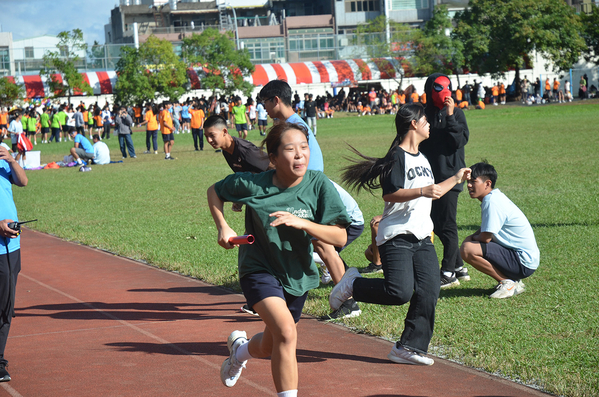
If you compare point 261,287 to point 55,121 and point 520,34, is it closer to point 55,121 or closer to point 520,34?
point 55,121

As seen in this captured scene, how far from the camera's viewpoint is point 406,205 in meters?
5.01

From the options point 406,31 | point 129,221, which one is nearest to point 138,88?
point 406,31

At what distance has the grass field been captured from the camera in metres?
4.98

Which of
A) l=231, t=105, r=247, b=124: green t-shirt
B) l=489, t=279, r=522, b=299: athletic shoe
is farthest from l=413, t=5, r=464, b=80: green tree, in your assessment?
l=489, t=279, r=522, b=299: athletic shoe

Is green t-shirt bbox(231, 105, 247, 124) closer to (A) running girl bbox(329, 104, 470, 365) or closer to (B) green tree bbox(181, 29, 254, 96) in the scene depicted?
(A) running girl bbox(329, 104, 470, 365)

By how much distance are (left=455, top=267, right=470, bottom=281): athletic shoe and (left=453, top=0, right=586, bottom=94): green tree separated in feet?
170

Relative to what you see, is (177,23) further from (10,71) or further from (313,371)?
(313,371)

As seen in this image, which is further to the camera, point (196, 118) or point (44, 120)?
point (44, 120)

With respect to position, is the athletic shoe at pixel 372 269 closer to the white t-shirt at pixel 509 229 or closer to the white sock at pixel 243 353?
the white t-shirt at pixel 509 229

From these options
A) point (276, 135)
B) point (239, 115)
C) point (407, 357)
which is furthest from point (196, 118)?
point (276, 135)

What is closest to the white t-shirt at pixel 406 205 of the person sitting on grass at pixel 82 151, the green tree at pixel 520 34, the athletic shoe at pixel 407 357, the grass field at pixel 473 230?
the athletic shoe at pixel 407 357

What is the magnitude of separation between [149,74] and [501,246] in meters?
52.0

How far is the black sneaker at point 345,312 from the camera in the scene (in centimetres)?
605

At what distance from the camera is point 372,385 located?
4.48 m
